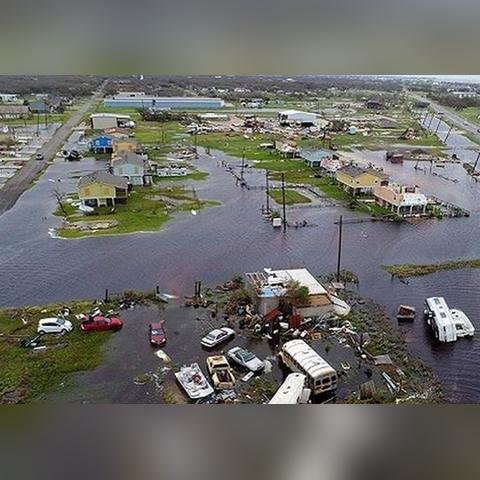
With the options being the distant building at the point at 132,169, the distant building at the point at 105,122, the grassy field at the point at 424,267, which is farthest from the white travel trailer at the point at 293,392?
the distant building at the point at 105,122

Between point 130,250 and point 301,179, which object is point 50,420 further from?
point 301,179

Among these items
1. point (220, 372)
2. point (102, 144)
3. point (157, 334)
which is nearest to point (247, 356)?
point (220, 372)

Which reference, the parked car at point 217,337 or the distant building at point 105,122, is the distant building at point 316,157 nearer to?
the distant building at point 105,122

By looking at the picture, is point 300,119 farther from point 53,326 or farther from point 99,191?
point 53,326

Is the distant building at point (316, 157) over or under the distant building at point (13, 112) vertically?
under

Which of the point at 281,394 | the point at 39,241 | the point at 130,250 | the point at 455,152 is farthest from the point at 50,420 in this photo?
the point at 455,152

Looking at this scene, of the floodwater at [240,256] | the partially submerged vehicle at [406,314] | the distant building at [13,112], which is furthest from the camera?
the distant building at [13,112]
